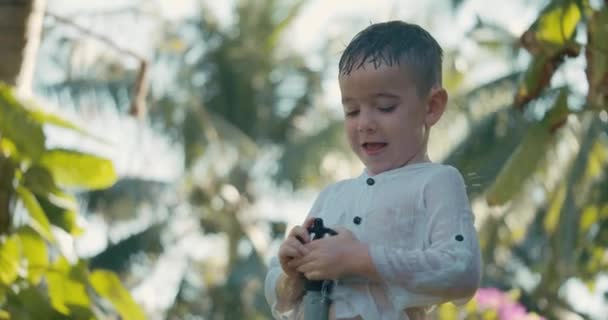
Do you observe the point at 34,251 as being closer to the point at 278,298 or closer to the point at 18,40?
the point at 18,40

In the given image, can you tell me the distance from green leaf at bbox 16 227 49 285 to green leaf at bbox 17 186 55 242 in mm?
25

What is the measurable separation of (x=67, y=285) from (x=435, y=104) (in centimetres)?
212

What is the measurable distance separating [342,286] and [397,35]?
1.56 ft

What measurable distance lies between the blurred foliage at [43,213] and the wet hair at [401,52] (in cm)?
199

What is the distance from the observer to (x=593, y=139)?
1493cm

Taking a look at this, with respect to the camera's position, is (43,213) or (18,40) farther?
(18,40)

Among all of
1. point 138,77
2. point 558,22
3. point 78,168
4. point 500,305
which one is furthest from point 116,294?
point 500,305

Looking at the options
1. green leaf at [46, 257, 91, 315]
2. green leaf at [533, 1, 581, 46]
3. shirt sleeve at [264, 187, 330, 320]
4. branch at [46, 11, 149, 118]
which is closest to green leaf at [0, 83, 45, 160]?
green leaf at [46, 257, 91, 315]

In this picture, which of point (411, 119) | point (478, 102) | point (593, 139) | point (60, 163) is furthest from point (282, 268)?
point (478, 102)

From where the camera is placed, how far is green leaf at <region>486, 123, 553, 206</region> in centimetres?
553

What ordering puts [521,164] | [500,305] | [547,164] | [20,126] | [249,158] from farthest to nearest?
[249,158] → [547,164] → [500,305] → [521,164] → [20,126]

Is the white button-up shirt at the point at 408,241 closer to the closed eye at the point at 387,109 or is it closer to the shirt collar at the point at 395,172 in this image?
the shirt collar at the point at 395,172

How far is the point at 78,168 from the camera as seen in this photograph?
15.9 feet

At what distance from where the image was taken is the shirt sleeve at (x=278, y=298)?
9.60 feet
